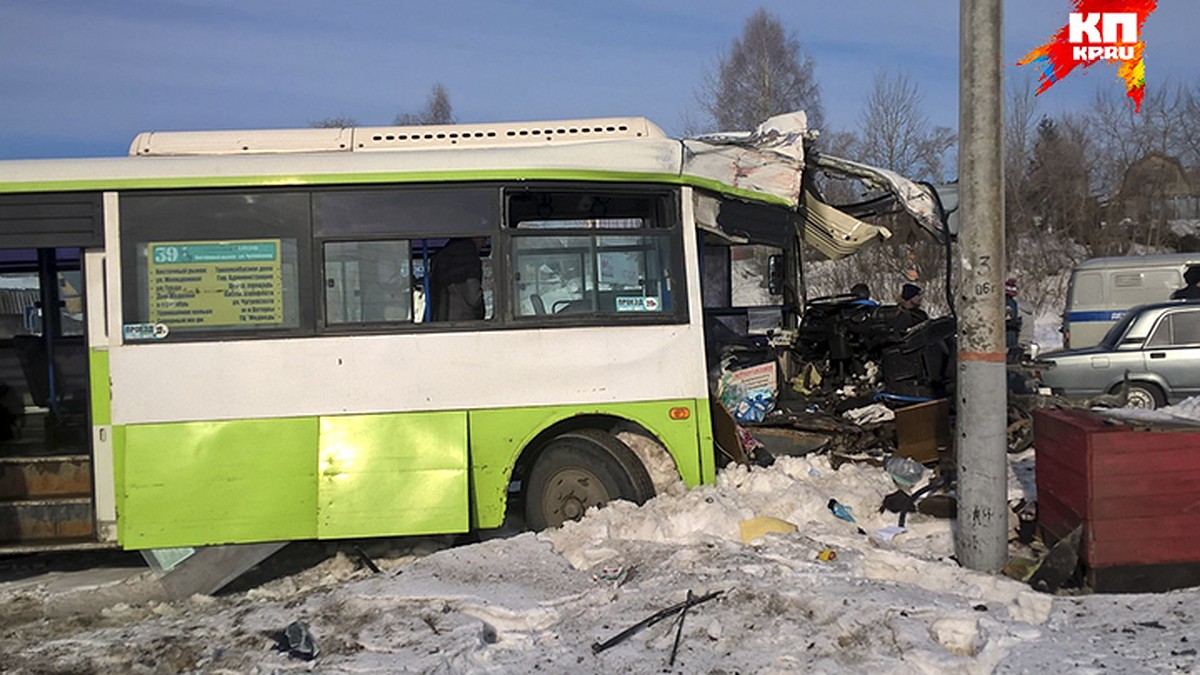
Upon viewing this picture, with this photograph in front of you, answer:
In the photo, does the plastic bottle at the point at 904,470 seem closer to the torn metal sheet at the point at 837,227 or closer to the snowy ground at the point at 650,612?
the snowy ground at the point at 650,612

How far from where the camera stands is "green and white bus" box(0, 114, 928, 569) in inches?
250

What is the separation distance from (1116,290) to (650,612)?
1661 centimetres

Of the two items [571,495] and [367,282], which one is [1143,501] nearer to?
[571,495]

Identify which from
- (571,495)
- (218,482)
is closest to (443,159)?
(571,495)

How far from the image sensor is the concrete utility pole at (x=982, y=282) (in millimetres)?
5594

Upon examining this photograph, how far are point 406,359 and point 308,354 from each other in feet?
2.11

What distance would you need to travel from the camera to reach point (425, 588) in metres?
5.71

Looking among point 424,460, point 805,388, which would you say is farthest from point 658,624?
point 805,388

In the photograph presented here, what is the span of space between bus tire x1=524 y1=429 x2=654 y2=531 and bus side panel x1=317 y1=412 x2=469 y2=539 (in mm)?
599

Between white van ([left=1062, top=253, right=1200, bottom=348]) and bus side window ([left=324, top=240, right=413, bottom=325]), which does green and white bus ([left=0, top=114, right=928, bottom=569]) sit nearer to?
bus side window ([left=324, top=240, right=413, bottom=325])

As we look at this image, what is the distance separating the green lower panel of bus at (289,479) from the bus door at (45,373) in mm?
437

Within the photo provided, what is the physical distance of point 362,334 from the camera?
21.3 feet

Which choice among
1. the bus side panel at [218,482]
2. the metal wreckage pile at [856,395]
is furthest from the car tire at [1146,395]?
the bus side panel at [218,482]

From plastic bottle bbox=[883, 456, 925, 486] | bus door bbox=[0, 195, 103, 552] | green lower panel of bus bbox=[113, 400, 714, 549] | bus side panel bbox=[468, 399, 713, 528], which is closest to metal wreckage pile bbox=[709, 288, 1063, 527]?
plastic bottle bbox=[883, 456, 925, 486]
